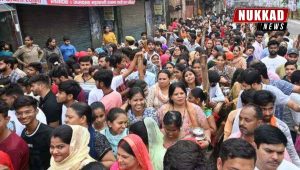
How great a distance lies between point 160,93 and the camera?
4664 millimetres

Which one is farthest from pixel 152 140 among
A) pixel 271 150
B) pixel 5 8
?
pixel 5 8

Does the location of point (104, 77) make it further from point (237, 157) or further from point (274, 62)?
point (274, 62)

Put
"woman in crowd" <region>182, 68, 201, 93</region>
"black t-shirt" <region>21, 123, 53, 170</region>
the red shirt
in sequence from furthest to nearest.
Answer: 1. "woman in crowd" <region>182, 68, 201, 93</region>
2. "black t-shirt" <region>21, 123, 53, 170</region>
3. the red shirt

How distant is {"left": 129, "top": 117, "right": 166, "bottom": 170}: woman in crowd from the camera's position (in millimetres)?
3074

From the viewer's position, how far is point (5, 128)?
3174mm

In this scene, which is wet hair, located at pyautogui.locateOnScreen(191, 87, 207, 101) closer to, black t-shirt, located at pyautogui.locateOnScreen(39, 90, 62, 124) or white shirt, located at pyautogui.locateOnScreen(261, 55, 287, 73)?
black t-shirt, located at pyautogui.locateOnScreen(39, 90, 62, 124)

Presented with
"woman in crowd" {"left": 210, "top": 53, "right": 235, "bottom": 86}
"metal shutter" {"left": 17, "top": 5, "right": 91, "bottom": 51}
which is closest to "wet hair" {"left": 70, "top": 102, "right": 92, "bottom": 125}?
"woman in crowd" {"left": 210, "top": 53, "right": 235, "bottom": 86}

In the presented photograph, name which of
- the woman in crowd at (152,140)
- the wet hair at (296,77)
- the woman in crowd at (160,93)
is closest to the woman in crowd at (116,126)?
the woman in crowd at (152,140)

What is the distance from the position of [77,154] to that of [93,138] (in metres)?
0.48

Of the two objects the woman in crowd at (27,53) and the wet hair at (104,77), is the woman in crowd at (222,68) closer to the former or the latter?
the wet hair at (104,77)

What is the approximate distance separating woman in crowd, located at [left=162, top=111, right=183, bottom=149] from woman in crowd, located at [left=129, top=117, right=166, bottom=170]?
0.18 metres

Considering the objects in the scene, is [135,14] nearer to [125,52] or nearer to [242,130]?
[125,52]

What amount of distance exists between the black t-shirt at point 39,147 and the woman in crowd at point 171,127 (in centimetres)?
108

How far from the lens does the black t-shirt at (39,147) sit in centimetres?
331
